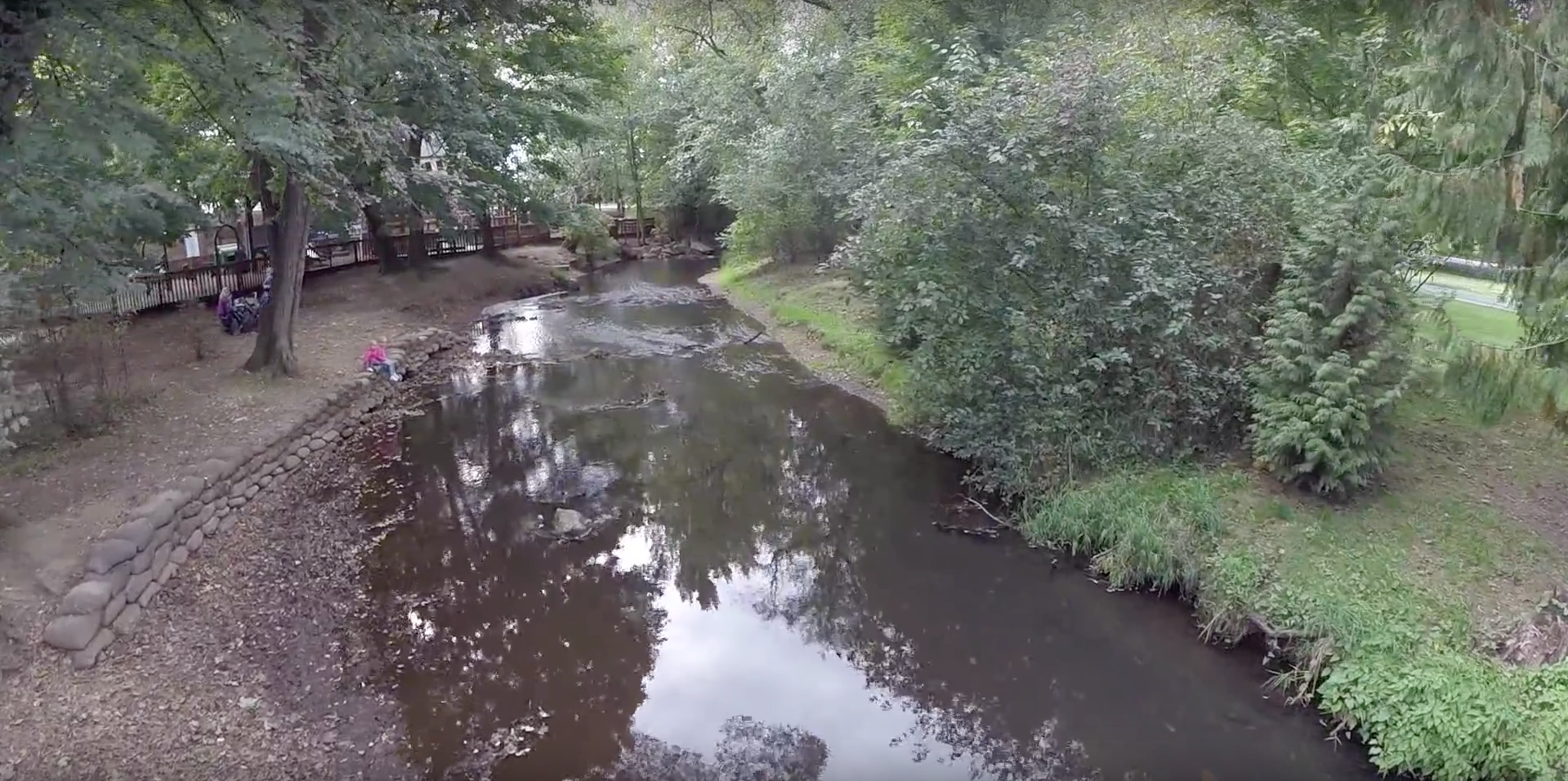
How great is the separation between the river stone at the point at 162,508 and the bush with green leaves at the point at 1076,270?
731cm

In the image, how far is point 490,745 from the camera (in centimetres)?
652

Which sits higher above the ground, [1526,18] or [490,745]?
[1526,18]

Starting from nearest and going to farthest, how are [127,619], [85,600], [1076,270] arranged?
[85,600], [127,619], [1076,270]

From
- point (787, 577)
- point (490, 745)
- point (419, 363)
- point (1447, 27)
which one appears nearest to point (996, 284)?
point (787, 577)

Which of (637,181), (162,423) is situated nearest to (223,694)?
(162,423)

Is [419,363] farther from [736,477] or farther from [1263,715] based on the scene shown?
[1263,715]

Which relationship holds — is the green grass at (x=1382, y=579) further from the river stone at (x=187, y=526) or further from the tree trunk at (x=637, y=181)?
the tree trunk at (x=637, y=181)

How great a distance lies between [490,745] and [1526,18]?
340 inches

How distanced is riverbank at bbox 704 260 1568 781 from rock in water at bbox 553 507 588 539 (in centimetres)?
474

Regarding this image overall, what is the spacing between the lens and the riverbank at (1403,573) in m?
6.38

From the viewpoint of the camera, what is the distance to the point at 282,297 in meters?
13.9

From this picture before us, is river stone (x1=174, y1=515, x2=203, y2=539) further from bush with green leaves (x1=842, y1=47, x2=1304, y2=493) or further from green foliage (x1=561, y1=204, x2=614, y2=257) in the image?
green foliage (x1=561, y1=204, x2=614, y2=257)

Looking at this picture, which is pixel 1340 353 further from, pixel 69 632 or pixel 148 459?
pixel 148 459

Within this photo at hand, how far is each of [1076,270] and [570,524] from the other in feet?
20.2
